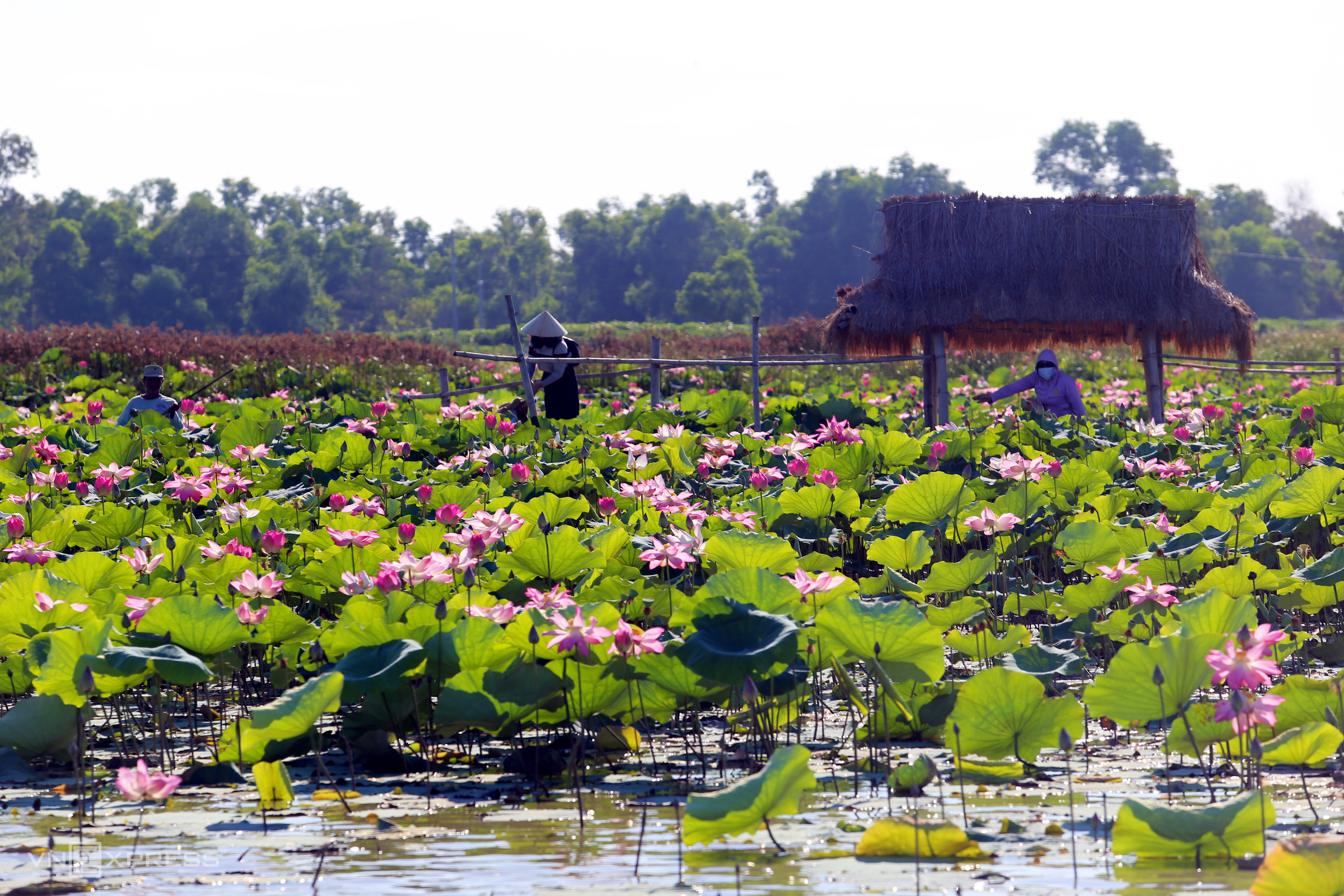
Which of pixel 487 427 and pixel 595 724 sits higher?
pixel 487 427

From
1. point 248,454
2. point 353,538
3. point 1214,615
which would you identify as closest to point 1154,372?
point 248,454

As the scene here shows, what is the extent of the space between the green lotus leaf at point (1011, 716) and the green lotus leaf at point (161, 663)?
1.84 m

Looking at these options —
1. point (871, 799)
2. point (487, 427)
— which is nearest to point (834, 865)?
point (871, 799)

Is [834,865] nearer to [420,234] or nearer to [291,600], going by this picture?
[291,600]

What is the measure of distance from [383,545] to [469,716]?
4.81 ft

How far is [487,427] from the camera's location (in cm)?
821

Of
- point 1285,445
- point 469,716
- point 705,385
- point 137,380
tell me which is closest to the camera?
point 469,716

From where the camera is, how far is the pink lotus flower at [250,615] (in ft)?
10.9

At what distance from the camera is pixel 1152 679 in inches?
103

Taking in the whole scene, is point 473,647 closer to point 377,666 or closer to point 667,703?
point 377,666

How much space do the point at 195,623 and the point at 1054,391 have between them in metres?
7.95

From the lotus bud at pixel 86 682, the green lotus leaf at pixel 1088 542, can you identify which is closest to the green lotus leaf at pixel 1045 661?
the green lotus leaf at pixel 1088 542

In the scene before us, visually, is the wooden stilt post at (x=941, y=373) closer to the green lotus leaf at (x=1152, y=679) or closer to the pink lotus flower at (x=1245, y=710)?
the green lotus leaf at (x=1152, y=679)

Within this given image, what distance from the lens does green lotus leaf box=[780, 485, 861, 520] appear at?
5.21m
